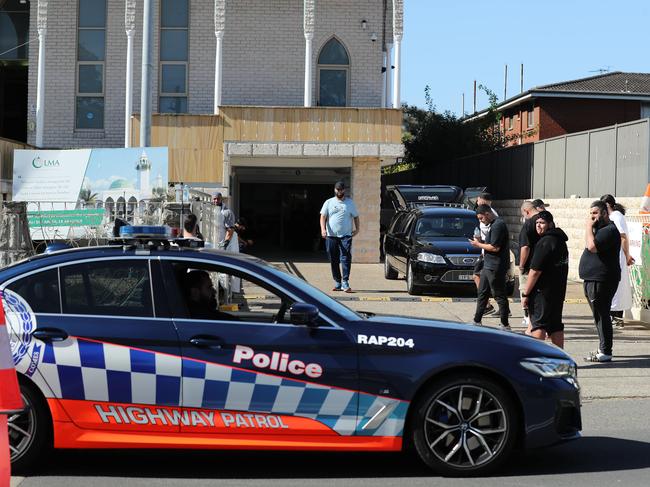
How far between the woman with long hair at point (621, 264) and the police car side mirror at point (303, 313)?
7.32 meters

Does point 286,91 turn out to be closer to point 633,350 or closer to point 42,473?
point 633,350

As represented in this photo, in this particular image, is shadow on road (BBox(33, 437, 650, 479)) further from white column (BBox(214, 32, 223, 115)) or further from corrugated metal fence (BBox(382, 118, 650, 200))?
white column (BBox(214, 32, 223, 115))

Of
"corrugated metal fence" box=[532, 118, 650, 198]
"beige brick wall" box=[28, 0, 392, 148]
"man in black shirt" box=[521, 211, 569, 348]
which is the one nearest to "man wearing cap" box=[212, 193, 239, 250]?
"man in black shirt" box=[521, 211, 569, 348]

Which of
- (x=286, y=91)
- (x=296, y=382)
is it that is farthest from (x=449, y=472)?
(x=286, y=91)

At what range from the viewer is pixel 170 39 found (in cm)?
2919

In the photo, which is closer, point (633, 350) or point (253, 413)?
point (253, 413)

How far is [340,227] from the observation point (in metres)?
17.6

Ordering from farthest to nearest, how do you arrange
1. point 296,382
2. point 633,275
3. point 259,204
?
point 259,204, point 633,275, point 296,382

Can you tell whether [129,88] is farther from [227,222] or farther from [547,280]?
[547,280]

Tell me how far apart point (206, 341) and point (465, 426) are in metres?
1.73

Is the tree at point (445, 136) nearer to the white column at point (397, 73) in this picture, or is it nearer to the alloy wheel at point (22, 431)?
the white column at point (397, 73)

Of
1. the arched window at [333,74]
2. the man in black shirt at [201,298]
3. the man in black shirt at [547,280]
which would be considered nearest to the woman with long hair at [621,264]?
the man in black shirt at [547,280]

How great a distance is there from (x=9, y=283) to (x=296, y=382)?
198 centimetres

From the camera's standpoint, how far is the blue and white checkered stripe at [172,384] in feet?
20.8
